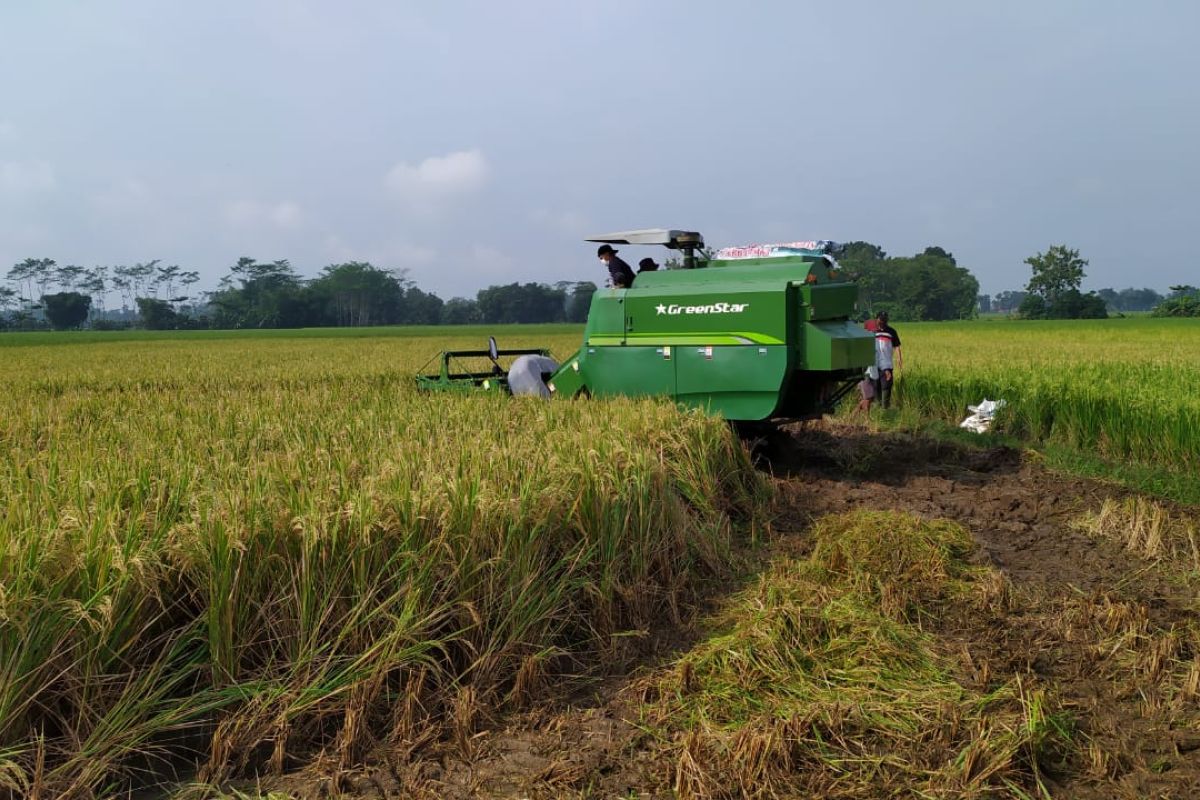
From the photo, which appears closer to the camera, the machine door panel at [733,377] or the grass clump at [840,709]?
the grass clump at [840,709]

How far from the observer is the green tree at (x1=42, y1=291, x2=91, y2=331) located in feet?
316

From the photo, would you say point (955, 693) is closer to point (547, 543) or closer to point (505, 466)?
point (547, 543)

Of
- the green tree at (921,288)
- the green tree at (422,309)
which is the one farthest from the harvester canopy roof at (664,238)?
the green tree at (422,309)

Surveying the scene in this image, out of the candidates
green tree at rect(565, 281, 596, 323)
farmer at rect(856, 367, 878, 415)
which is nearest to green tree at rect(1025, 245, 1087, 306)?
green tree at rect(565, 281, 596, 323)

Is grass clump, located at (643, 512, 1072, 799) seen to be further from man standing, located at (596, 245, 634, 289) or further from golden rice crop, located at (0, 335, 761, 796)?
man standing, located at (596, 245, 634, 289)

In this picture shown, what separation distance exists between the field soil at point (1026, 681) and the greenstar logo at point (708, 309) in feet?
5.99

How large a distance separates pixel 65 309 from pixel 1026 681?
113377mm

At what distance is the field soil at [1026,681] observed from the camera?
3.15 meters

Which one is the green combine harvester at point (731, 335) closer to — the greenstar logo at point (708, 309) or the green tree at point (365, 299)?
the greenstar logo at point (708, 309)

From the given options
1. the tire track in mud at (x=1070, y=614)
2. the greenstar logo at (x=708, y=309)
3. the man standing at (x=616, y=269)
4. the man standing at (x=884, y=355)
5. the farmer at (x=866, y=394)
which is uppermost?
the man standing at (x=616, y=269)

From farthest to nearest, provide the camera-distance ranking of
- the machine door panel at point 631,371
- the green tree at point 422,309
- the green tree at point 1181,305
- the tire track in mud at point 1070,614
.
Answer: the green tree at point 422,309, the green tree at point 1181,305, the machine door panel at point 631,371, the tire track in mud at point 1070,614

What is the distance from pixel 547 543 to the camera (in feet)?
14.2

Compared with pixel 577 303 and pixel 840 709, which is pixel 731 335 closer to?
pixel 840 709

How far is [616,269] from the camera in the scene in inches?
354
